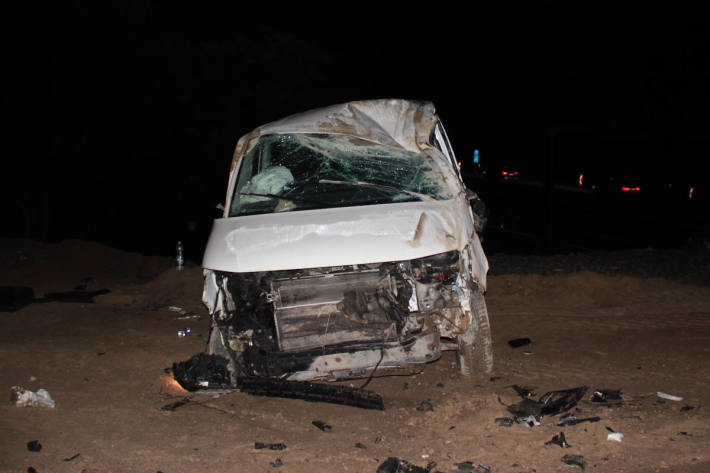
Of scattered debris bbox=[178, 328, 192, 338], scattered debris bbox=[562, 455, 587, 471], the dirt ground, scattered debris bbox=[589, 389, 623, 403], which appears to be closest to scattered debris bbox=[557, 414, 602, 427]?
the dirt ground

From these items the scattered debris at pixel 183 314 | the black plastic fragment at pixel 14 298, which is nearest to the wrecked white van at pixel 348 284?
the scattered debris at pixel 183 314

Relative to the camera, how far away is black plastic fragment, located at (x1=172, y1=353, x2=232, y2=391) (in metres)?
5.25

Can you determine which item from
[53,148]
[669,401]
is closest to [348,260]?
[669,401]

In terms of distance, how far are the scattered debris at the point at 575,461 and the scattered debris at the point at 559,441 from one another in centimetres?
15

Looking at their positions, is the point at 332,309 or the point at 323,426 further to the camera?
the point at 332,309

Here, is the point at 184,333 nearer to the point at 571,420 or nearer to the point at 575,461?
the point at 571,420

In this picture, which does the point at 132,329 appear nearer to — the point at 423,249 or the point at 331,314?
the point at 331,314

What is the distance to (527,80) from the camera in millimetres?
30641

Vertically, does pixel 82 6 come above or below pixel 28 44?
above

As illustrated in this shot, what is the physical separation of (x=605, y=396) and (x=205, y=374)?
9.56 feet

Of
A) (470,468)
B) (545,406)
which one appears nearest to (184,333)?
(545,406)

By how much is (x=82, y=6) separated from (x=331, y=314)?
54.7ft

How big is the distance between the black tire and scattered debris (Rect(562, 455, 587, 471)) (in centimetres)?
140

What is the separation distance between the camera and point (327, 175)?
6008mm
